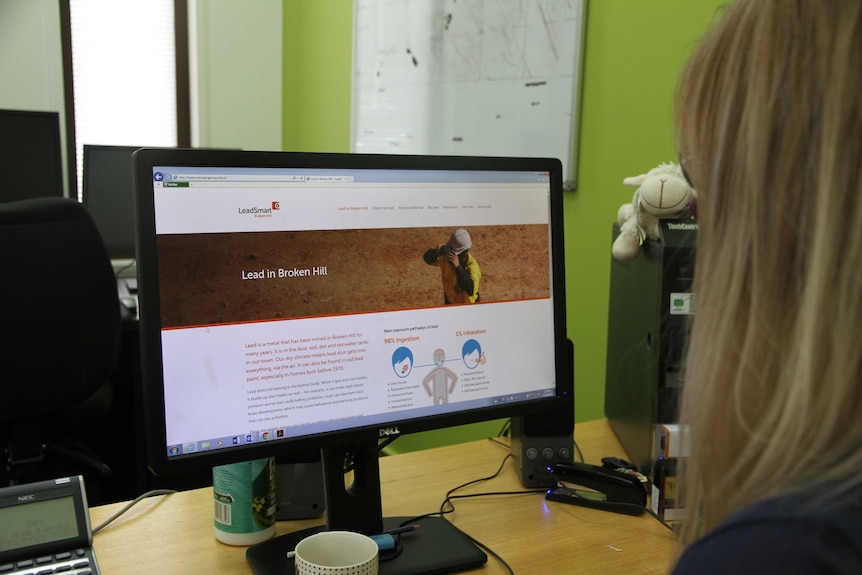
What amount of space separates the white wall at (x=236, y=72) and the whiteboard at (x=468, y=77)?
717mm

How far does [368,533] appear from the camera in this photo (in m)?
0.95

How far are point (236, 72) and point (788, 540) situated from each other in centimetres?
340

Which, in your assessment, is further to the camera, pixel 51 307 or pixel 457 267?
pixel 51 307

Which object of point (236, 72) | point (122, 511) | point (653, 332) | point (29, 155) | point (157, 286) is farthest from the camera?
point (236, 72)

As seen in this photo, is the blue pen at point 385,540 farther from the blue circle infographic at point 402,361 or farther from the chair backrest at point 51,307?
the chair backrest at point 51,307

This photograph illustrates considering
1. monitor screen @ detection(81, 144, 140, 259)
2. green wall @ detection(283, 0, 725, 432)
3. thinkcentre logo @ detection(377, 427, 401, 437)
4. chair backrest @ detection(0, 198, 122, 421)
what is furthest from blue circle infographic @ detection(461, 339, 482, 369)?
monitor screen @ detection(81, 144, 140, 259)

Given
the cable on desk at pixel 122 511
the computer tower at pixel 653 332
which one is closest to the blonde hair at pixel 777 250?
the computer tower at pixel 653 332

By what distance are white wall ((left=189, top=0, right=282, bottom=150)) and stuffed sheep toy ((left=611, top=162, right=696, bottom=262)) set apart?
2.55 metres

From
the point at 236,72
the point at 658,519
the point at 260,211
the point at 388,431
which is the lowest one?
the point at 658,519

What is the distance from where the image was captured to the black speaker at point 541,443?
1.15 meters

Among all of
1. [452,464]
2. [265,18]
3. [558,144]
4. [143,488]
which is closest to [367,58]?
[265,18]

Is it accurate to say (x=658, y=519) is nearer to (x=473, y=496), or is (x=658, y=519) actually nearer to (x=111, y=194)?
(x=473, y=496)

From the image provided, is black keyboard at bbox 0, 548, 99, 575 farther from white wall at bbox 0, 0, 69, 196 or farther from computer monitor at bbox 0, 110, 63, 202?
white wall at bbox 0, 0, 69, 196

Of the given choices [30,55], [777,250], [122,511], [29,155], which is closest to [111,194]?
[29,155]
